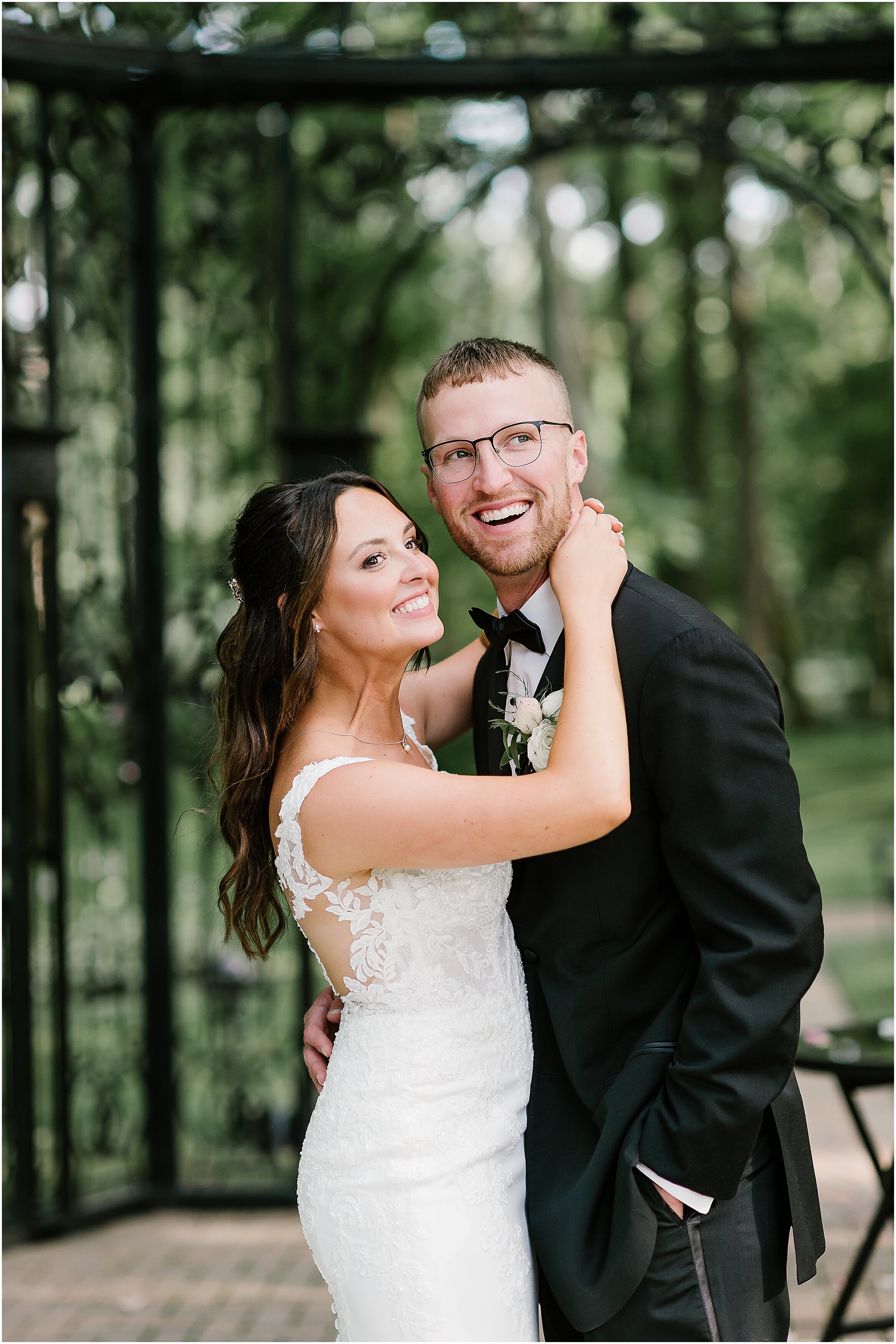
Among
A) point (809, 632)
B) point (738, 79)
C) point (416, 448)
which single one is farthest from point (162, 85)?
point (809, 632)

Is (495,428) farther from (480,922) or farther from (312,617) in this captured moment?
(480,922)

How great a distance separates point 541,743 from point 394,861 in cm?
36

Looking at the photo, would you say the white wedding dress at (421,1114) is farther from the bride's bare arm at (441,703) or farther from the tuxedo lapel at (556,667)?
the bride's bare arm at (441,703)

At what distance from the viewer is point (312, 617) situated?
2.55 m

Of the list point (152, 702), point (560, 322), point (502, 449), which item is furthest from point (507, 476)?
point (560, 322)

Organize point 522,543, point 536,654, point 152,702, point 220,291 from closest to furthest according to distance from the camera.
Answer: point 522,543
point 536,654
point 152,702
point 220,291

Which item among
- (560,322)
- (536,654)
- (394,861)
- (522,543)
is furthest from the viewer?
(560,322)

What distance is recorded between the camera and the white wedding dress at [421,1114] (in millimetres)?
2307

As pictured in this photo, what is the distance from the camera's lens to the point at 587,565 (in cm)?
235

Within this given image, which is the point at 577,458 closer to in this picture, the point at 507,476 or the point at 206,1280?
the point at 507,476

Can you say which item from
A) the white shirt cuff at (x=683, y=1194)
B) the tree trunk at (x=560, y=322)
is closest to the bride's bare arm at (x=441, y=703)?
the white shirt cuff at (x=683, y=1194)

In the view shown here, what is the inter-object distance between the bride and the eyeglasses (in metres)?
0.18

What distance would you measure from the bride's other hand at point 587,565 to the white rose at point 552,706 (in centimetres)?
17

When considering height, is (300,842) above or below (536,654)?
below
